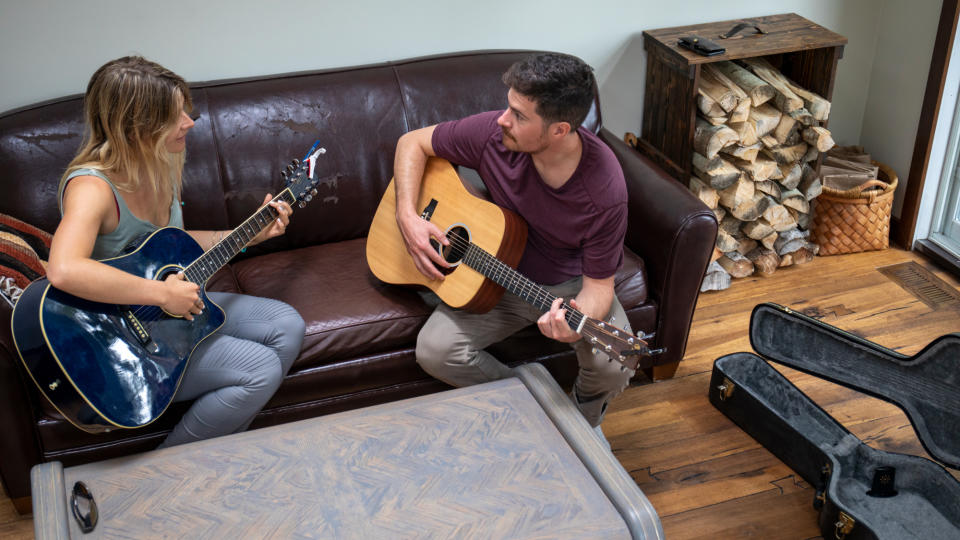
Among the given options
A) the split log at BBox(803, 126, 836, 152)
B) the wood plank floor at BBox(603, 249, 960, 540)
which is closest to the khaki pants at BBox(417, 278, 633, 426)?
the wood plank floor at BBox(603, 249, 960, 540)

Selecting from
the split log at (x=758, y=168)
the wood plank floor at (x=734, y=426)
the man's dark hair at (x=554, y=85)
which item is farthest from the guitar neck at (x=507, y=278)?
the split log at (x=758, y=168)

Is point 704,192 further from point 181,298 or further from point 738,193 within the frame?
point 181,298

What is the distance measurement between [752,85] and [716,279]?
0.70 metres

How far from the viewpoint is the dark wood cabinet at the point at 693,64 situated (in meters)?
2.74

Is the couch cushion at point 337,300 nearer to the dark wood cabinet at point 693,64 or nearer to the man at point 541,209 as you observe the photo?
the man at point 541,209

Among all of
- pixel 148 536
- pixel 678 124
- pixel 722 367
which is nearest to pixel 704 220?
pixel 722 367

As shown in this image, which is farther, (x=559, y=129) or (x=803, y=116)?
(x=803, y=116)

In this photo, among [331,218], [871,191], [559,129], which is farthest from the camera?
[871,191]

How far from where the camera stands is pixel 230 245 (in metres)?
2.03

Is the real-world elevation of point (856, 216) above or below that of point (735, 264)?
above

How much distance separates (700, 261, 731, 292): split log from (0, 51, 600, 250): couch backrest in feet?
3.35

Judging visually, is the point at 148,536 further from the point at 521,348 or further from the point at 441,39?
the point at 441,39

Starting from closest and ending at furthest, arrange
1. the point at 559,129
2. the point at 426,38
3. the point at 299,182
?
1. the point at 559,129
2. the point at 299,182
3. the point at 426,38

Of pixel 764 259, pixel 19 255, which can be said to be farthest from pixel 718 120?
pixel 19 255
